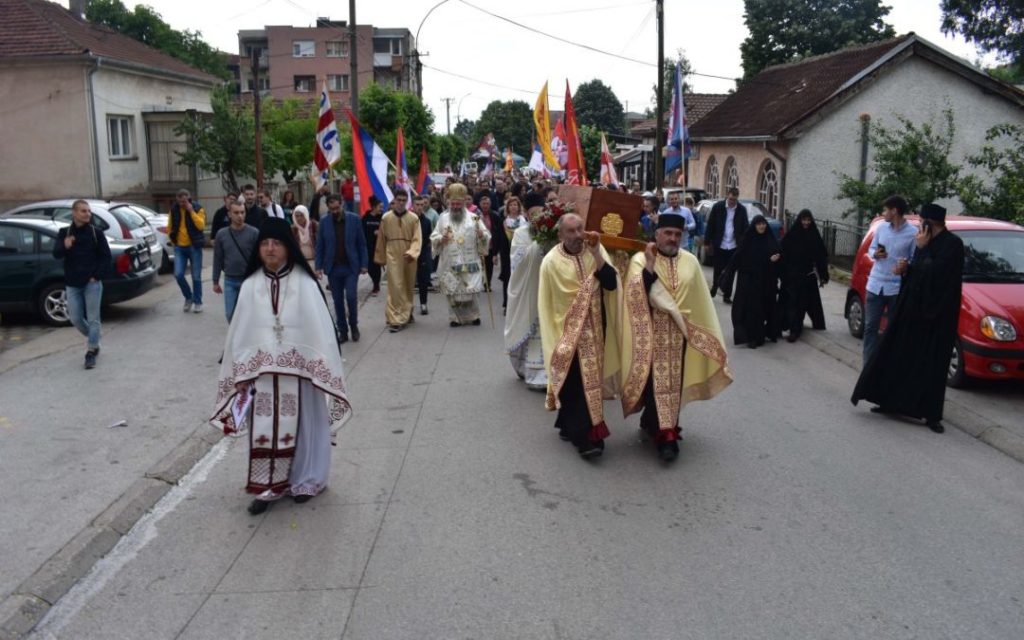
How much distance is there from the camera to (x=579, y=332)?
23.5 feet

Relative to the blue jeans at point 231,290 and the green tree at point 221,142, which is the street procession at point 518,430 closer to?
the blue jeans at point 231,290

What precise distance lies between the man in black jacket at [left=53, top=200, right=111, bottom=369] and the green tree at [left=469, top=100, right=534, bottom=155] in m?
79.7

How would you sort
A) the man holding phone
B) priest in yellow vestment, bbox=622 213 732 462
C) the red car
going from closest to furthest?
1. priest in yellow vestment, bbox=622 213 732 462
2. the red car
3. the man holding phone

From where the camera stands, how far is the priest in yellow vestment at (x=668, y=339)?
7102 millimetres

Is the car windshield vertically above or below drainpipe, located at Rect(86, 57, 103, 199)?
below

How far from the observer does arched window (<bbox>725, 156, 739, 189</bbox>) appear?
3147 centimetres

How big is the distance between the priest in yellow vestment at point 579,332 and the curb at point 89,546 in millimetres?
2829

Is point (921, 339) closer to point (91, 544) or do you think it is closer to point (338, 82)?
point (91, 544)

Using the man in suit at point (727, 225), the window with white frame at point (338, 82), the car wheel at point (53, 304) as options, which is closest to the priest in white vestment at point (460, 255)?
the man in suit at point (727, 225)

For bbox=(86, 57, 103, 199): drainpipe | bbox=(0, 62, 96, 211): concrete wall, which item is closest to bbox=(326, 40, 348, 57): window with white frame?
bbox=(86, 57, 103, 199): drainpipe

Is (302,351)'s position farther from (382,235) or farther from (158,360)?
(382,235)

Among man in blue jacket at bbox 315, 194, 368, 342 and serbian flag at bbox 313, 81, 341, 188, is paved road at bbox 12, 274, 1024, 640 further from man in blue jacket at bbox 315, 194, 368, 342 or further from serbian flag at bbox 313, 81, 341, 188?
serbian flag at bbox 313, 81, 341, 188

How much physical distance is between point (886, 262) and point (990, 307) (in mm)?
1037

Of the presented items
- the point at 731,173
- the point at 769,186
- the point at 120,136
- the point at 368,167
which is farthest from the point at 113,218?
the point at 731,173
